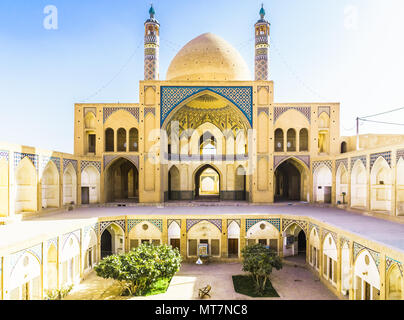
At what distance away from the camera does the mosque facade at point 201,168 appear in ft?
22.9

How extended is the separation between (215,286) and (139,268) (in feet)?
7.61

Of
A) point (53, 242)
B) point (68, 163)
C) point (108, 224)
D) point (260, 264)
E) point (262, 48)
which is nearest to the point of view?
point (53, 242)

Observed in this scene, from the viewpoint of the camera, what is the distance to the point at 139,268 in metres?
7.05

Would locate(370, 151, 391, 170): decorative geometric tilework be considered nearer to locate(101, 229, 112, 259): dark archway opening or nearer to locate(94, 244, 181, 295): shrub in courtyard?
locate(94, 244, 181, 295): shrub in courtyard

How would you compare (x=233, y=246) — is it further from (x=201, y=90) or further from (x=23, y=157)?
(x=23, y=157)

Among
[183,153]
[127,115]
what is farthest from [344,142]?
[127,115]

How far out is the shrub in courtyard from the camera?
700cm

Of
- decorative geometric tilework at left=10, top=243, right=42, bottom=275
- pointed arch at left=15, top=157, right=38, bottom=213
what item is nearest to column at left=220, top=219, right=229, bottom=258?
decorative geometric tilework at left=10, top=243, right=42, bottom=275

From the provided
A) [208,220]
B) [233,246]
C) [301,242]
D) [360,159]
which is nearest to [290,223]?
[301,242]

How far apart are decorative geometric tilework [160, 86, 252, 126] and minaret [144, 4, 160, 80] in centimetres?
229

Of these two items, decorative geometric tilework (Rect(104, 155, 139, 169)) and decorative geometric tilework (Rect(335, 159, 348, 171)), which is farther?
decorative geometric tilework (Rect(104, 155, 139, 169))
